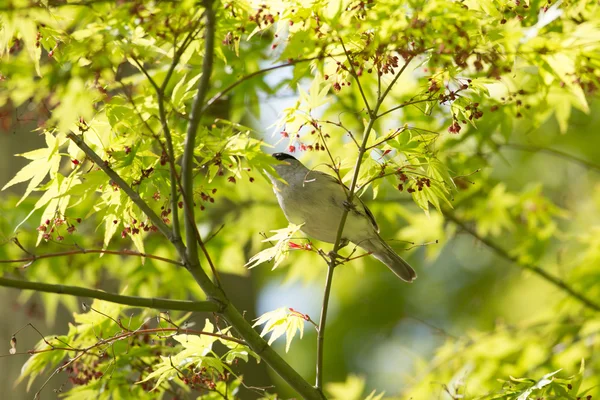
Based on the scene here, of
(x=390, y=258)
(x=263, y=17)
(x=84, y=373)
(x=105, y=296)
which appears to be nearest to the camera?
(x=105, y=296)

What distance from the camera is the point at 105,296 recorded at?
1.86m

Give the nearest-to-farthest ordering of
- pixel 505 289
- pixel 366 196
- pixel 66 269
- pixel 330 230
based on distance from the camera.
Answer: pixel 330 230 < pixel 66 269 < pixel 366 196 < pixel 505 289

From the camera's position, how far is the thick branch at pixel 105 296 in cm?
180

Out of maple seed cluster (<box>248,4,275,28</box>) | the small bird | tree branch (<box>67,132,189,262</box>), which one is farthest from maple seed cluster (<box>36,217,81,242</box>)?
the small bird

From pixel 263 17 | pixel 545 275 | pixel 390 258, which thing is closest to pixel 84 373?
pixel 263 17

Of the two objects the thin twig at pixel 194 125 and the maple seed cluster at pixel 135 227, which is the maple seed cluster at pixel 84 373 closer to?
the maple seed cluster at pixel 135 227

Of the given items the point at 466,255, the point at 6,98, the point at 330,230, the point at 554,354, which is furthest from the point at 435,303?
the point at 6,98

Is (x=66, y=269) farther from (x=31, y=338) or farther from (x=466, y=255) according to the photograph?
(x=466, y=255)

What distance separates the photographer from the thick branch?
1.80m

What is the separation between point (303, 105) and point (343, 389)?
85.5 inches

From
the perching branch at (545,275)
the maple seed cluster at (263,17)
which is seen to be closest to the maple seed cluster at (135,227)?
the maple seed cluster at (263,17)

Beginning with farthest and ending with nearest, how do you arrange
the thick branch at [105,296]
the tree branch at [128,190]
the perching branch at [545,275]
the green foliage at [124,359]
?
the perching branch at [545,275] → the green foliage at [124,359] → the tree branch at [128,190] → the thick branch at [105,296]

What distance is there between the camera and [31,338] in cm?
530

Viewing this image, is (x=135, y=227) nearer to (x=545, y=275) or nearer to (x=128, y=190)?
(x=128, y=190)
